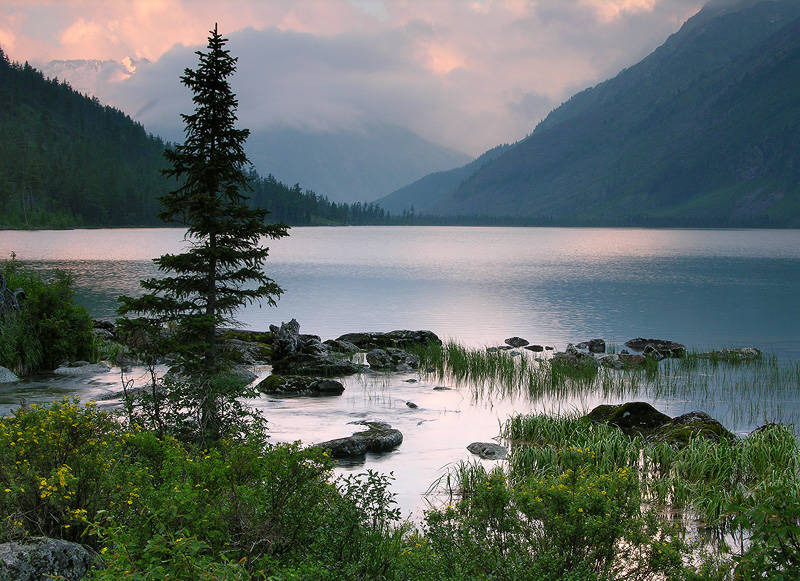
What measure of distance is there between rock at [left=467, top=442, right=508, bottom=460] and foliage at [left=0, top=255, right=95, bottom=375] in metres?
16.5

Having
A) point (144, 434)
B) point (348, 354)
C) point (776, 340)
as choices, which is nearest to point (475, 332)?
point (348, 354)

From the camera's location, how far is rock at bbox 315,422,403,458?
1514 centimetres

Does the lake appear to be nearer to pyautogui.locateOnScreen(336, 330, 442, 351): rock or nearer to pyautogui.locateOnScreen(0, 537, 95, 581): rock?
pyautogui.locateOnScreen(336, 330, 442, 351): rock

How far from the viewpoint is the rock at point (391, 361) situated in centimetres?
2703

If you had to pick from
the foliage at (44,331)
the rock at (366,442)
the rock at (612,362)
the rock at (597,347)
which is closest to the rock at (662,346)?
the rock at (597,347)

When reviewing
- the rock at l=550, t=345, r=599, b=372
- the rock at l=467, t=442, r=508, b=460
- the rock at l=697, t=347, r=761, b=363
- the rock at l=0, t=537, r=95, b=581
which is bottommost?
the rock at l=467, t=442, r=508, b=460

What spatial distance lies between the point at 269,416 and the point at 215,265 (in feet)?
20.4

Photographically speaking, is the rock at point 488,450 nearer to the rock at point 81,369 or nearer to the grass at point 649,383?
the grass at point 649,383

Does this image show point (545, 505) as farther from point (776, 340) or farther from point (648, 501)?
point (776, 340)

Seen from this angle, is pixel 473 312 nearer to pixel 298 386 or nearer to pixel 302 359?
pixel 302 359

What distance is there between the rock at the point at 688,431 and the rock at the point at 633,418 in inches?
14.9

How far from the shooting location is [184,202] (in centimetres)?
1377

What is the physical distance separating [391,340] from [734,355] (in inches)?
635

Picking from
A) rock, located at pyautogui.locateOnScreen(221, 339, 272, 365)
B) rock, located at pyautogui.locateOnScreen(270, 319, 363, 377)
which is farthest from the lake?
rock, located at pyautogui.locateOnScreen(221, 339, 272, 365)
